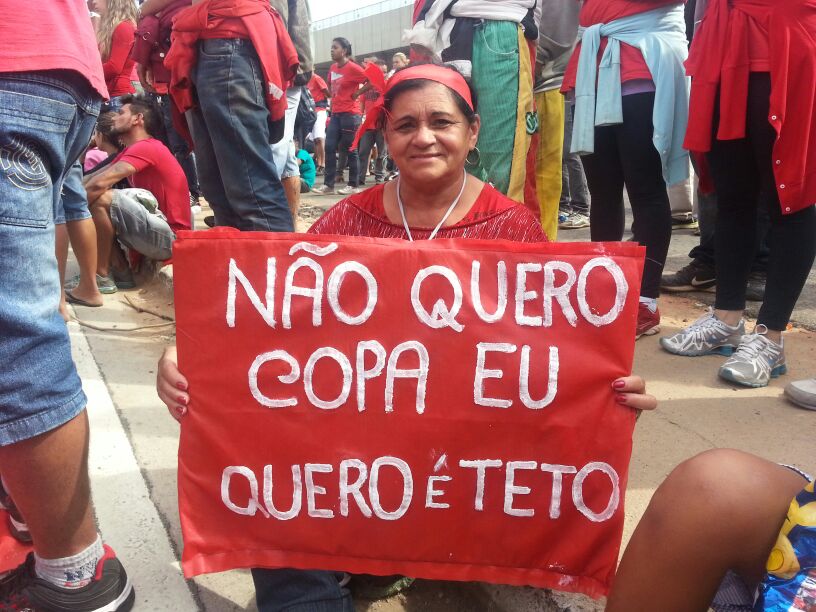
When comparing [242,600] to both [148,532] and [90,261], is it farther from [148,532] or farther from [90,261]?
[90,261]

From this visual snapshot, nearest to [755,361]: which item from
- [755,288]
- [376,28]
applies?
[755,288]

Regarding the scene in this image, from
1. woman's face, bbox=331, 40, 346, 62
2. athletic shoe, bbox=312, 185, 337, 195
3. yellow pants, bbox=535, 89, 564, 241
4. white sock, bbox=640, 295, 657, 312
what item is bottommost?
athletic shoe, bbox=312, 185, 337, 195

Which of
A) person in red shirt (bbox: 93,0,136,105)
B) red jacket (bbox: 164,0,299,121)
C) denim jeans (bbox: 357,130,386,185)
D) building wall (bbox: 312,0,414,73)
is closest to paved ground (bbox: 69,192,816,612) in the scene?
red jacket (bbox: 164,0,299,121)

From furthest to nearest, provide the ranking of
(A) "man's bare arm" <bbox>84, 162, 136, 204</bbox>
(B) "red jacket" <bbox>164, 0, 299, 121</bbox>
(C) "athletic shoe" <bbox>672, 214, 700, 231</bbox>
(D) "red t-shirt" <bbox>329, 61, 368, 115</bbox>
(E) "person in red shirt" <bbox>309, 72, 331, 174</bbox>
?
(E) "person in red shirt" <bbox>309, 72, 331, 174</bbox>, (D) "red t-shirt" <bbox>329, 61, 368, 115</bbox>, (C) "athletic shoe" <bbox>672, 214, 700, 231</bbox>, (A) "man's bare arm" <bbox>84, 162, 136, 204</bbox>, (B) "red jacket" <bbox>164, 0, 299, 121</bbox>

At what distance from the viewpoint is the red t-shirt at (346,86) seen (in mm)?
8844

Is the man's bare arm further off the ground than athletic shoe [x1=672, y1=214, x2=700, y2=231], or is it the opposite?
the man's bare arm

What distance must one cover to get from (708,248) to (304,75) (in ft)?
7.32

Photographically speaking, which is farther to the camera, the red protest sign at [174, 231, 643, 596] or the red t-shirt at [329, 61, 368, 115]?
the red t-shirt at [329, 61, 368, 115]

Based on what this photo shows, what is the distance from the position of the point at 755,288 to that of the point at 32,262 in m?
3.10

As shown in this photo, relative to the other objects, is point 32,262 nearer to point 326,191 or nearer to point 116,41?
point 116,41

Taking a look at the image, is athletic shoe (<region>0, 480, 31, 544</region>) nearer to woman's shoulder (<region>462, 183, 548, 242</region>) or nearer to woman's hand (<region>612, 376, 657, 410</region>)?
woman's shoulder (<region>462, 183, 548, 242</region>)

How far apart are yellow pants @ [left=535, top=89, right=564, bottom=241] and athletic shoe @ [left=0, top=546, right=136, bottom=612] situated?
2447mm

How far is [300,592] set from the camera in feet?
4.71

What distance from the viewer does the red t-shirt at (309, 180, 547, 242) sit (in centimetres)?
169
